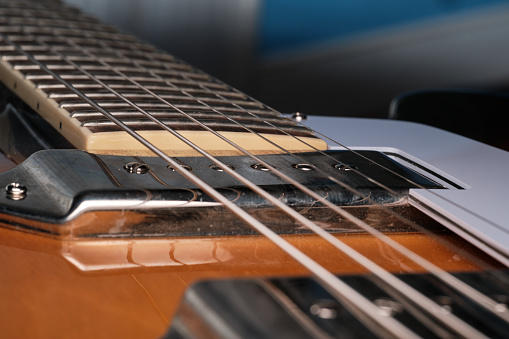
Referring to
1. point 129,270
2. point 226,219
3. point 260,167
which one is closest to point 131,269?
point 129,270

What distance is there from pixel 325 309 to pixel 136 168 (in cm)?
32

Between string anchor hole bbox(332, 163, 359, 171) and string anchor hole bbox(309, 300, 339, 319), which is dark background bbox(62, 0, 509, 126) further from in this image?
string anchor hole bbox(309, 300, 339, 319)

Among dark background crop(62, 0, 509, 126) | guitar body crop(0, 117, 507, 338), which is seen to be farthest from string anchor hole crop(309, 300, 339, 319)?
dark background crop(62, 0, 509, 126)

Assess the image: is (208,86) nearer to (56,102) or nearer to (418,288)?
(56,102)

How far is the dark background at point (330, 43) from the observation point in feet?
11.9

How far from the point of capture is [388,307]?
0.39 metres

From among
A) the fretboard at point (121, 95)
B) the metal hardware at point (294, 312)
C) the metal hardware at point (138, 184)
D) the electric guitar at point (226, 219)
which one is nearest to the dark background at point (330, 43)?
the fretboard at point (121, 95)

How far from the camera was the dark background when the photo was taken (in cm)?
361

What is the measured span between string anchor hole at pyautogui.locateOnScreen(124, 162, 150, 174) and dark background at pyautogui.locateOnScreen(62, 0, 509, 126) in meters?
2.81

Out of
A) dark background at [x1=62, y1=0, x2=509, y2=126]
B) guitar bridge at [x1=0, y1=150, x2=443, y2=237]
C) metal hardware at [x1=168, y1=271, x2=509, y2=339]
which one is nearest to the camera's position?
metal hardware at [x1=168, y1=271, x2=509, y2=339]

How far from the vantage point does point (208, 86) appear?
1.05m

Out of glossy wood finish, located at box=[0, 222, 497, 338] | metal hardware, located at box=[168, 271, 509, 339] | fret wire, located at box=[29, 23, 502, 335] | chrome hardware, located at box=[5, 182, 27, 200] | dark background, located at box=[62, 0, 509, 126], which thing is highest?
metal hardware, located at box=[168, 271, 509, 339]

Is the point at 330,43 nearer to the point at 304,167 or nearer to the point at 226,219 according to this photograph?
the point at 304,167

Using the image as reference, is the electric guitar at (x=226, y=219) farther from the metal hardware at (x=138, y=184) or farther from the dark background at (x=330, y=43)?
the dark background at (x=330, y=43)
